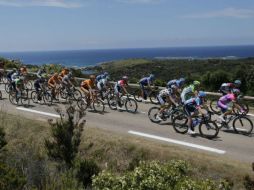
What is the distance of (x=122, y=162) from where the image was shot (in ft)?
51.0

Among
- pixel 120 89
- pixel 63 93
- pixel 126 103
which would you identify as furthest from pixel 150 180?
pixel 63 93

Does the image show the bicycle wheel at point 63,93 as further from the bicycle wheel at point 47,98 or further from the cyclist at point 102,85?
the cyclist at point 102,85

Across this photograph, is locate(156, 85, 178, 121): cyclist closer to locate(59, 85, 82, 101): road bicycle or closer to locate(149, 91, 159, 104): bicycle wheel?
locate(149, 91, 159, 104): bicycle wheel

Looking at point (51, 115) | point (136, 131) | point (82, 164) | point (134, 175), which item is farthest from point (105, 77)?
point (134, 175)

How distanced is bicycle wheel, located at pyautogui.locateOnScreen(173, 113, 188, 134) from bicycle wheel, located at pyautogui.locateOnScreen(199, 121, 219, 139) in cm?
68

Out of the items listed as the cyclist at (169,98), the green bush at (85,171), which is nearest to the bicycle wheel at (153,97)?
the cyclist at (169,98)

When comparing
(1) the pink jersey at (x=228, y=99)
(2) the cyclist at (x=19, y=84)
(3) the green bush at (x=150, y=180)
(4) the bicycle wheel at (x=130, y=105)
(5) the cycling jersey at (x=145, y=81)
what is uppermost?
(3) the green bush at (x=150, y=180)

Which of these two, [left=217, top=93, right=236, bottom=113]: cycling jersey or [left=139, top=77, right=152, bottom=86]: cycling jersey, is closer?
[left=217, top=93, right=236, bottom=113]: cycling jersey

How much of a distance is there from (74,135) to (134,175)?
7.74 metres

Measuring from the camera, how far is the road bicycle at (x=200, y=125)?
17469mm

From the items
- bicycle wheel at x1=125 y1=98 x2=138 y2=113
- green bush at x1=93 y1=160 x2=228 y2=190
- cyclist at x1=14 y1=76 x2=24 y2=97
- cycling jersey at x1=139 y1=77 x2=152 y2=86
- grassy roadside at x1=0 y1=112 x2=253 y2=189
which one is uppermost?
green bush at x1=93 y1=160 x2=228 y2=190

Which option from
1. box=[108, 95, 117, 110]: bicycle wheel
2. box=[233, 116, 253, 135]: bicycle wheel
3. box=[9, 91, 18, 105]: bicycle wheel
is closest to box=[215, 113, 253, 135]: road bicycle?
box=[233, 116, 253, 135]: bicycle wheel

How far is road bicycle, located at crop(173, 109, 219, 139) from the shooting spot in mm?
17469

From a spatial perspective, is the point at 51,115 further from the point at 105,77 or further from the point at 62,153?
the point at 62,153
